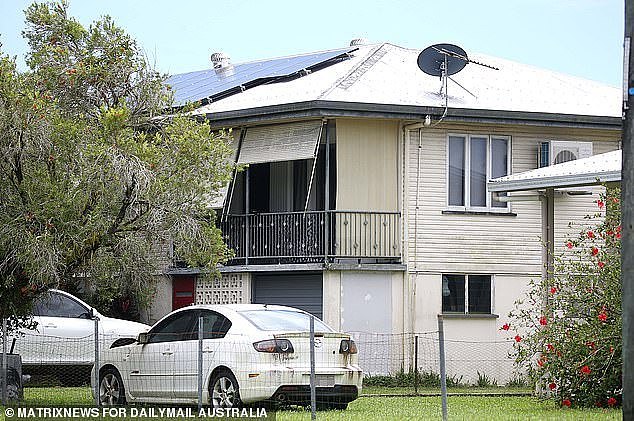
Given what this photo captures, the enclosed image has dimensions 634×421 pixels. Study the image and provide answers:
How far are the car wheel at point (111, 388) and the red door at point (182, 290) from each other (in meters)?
9.56

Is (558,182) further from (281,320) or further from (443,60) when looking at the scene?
(443,60)

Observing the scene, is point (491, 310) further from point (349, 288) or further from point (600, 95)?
point (600, 95)

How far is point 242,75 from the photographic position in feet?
102

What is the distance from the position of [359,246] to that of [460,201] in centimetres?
250

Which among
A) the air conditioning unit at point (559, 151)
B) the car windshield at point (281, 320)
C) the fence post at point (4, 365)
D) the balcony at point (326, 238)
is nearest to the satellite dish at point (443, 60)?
the air conditioning unit at point (559, 151)

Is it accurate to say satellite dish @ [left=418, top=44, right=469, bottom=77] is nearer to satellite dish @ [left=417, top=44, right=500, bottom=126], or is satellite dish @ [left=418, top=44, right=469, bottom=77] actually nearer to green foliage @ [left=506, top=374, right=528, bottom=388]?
satellite dish @ [left=417, top=44, right=500, bottom=126]

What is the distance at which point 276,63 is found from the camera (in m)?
31.7

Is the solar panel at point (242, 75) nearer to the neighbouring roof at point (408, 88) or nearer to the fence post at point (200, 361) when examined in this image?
the neighbouring roof at point (408, 88)

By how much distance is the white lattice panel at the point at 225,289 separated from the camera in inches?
1050

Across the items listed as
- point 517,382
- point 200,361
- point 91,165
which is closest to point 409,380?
point 517,382

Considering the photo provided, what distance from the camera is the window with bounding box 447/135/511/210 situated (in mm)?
26344

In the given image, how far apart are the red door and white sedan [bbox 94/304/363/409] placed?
966 cm

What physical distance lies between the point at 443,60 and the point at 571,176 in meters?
8.07

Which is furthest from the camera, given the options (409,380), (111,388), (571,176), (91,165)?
(409,380)
